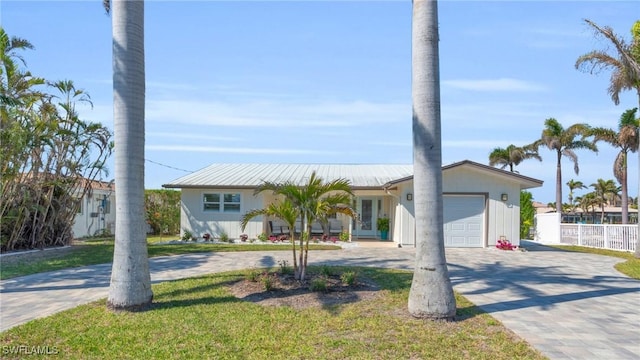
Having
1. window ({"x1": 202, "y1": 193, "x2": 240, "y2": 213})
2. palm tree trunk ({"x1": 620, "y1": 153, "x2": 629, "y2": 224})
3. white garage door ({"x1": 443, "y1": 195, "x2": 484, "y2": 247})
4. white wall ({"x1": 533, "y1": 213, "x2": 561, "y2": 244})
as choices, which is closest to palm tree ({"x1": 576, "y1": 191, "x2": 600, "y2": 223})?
palm tree trunk ({"x1": 620, "y1": 153, "x2": 629, "y2": 224})

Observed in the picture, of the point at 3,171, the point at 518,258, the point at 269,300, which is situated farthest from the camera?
the point at 518,258

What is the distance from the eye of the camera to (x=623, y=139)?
22922mm

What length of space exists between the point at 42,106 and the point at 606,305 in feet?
57.1

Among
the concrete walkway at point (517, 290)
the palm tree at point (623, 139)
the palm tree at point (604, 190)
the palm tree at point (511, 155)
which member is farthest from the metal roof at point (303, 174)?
the palm tree at point (604, 190)

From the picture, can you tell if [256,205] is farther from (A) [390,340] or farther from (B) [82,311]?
(A) [390,340]

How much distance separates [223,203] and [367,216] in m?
7.36

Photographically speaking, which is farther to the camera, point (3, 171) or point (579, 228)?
point (579, 228)

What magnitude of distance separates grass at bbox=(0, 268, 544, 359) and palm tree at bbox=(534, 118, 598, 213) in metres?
25.6

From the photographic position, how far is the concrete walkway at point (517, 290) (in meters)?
6.06

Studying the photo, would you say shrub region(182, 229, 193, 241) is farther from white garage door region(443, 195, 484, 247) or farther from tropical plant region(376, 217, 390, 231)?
white garage door region(443, 195, 484, 247)

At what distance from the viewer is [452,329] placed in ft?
20.3

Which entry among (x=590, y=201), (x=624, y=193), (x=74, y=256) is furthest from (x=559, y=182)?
(x=590, y=201)

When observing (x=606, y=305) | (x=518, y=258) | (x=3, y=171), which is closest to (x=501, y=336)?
(x=606, y=305)

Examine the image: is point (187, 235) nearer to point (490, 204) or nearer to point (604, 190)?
point (490, 204)
